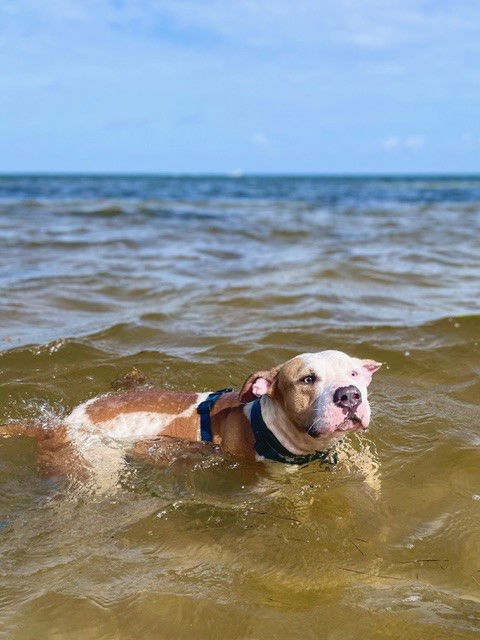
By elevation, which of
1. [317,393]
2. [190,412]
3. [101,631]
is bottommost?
[101,631]

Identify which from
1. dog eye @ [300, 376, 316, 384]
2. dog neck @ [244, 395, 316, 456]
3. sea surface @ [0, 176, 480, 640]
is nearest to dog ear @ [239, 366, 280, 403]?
dog neck @ [244, 395, 316, 456]

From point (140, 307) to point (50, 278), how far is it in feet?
8.65

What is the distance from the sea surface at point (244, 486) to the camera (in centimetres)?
351

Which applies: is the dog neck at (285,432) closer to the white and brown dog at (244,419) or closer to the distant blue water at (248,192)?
the white and brown dog at (244,419)

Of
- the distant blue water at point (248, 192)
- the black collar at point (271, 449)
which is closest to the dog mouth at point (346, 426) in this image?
the black collar at point (271, 449)

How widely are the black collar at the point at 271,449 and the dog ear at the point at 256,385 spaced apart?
0.47 feet

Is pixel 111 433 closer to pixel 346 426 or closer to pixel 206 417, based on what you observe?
pixel 206 417

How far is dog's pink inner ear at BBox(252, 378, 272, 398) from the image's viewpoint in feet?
16.8

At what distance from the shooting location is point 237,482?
16.8ft

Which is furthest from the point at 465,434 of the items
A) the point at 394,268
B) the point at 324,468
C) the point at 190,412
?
the point at 394,268

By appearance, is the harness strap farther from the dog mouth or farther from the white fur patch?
the dog mouth

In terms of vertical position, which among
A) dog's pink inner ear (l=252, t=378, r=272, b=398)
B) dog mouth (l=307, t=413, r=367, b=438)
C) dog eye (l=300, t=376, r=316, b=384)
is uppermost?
dog eye (l=300, t=376, r=316, b=384)

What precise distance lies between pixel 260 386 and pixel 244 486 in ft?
2.29

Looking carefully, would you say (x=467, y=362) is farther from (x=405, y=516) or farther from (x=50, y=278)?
(x=50, y=278)
